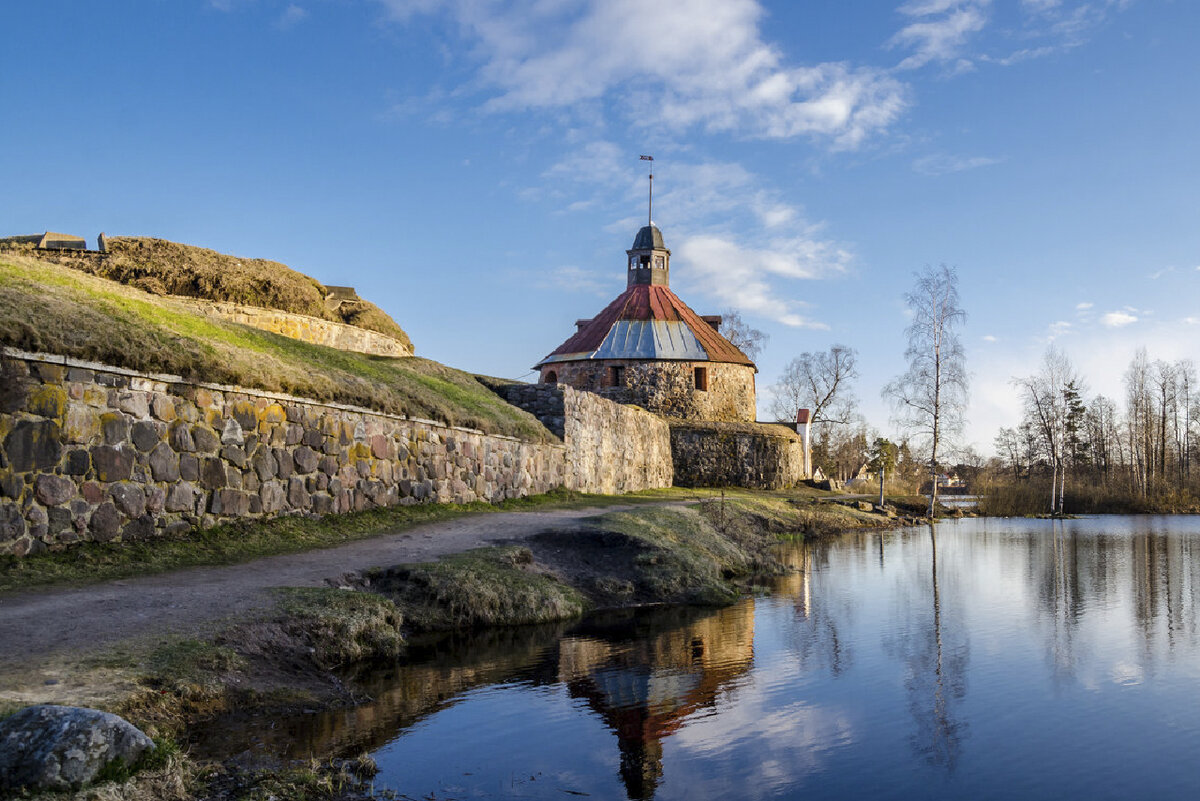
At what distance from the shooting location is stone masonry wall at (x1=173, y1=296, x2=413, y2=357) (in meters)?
18.1

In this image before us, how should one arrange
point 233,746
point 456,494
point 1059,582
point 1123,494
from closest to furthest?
point 233,746 < point 1059,582 < point 456,494 < point 1123,494

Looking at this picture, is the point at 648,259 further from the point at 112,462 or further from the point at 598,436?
the point at 112,462

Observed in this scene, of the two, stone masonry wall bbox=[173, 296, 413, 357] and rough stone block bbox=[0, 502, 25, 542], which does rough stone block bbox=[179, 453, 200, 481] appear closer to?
rough stone block bbox=[0, 502, 25, 542]

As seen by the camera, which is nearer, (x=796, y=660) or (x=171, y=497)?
(x=796, y=660)

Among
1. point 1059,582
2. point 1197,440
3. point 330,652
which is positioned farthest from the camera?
point 1197,440

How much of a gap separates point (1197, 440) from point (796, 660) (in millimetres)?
56132

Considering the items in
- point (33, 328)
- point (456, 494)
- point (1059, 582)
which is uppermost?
point (33, 328)

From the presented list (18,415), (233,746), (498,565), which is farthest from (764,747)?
(18,415)

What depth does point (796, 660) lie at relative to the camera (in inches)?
320

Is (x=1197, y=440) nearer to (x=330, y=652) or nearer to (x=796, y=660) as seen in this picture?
(x=796, y=660)

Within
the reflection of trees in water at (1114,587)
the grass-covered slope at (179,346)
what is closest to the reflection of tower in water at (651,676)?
the reflection of trees in water at (1114,587)

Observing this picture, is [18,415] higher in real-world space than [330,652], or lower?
higher

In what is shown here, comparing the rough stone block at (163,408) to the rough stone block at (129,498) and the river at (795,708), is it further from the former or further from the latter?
the river at (795,708)

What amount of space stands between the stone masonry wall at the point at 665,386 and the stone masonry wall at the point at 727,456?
112 inches
